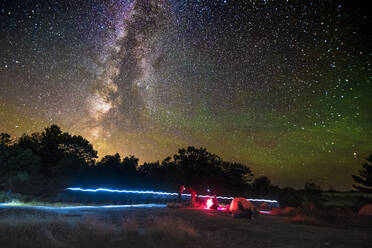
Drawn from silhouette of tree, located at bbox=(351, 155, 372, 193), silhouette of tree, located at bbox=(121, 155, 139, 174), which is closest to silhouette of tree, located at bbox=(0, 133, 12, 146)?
silhouette of tree, located at bbox=(121, 155, 139, 174)

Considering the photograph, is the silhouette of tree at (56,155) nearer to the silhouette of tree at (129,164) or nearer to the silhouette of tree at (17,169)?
the silhouette of tree at (17,169)

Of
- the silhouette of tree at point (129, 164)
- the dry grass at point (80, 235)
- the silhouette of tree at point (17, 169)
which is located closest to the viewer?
the dry grass at point (80, 235)

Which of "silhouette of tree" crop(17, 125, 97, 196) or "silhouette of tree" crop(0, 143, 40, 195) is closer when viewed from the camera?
"silhouette of tree" crop(0, 143, 40, 195)

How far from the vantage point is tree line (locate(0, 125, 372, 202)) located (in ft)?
107

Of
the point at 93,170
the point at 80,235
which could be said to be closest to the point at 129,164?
the point at 93,170

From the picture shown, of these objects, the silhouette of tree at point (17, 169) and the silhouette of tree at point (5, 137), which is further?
the silhouette of tree at point (5, 137)

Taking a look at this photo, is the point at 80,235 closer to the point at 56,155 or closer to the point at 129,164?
the point at 56,155

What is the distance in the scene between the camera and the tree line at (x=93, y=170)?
3248 cm

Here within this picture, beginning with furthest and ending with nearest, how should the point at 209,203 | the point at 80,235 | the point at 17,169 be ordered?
the point at 17,169
the point at 209,203
the point at 80,235

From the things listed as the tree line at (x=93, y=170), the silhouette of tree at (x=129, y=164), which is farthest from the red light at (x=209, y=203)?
the silhouette of tree at (x=129, y=164)

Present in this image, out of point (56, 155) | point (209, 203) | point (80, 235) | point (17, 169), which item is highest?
point (56, 155)

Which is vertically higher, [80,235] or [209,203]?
[80,235]

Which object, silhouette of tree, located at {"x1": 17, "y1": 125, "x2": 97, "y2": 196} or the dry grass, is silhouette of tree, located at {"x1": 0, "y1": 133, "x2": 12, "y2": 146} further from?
the dry grass

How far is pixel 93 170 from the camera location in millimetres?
47344
